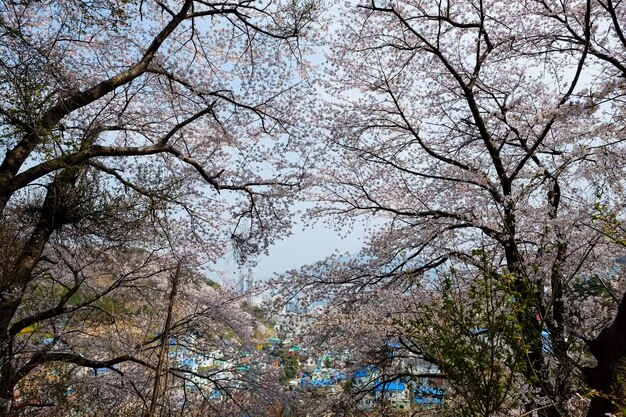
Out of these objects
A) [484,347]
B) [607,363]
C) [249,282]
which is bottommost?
[607,363]

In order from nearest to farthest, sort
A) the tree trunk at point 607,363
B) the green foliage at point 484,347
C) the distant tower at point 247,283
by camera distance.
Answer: the green foliage at point 484,347, the tree trunk at point 607,363, the distant tower at point 247,283

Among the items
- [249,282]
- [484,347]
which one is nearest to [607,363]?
[484,347]

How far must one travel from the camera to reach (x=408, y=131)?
18.6 ft

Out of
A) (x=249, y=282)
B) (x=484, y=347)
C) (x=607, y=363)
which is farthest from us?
(x=249, y=282)

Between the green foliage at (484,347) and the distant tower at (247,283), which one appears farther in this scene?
the distant tower at (247,283)

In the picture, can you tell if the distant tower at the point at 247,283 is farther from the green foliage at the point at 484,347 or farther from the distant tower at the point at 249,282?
the green foliage at the point at 484,347

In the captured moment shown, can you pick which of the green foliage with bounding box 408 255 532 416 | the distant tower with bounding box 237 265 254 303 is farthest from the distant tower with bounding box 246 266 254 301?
the green foliage with bounding box 408 255 532 416

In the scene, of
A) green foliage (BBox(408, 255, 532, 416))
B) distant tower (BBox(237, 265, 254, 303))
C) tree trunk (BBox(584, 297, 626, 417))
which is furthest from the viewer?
distant tower (BBox(237, 265, 254, 303))

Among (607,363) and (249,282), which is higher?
(249,282)

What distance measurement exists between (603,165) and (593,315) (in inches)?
84.5

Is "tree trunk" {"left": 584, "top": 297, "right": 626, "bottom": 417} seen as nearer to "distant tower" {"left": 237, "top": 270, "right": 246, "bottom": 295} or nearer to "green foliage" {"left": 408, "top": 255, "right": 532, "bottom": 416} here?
"green foliage" {"left": 408, "top": 255, "right": 532, "bottom": 416}

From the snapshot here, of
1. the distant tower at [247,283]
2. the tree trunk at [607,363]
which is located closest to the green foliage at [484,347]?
the tree trunk at [607,363]

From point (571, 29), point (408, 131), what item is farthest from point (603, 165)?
point (408, 131)

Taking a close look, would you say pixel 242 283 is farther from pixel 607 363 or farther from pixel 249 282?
pixel 607 363
